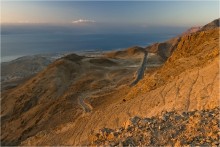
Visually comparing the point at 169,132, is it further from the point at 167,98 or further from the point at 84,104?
the point at 84,104

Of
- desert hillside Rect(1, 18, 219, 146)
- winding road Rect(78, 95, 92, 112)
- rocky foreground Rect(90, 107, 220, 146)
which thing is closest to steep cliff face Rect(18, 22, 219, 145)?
desert hillside Rect(1, 18, 219, 146)

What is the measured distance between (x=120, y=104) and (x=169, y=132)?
10.6 metres

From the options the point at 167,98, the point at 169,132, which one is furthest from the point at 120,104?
the point at 169,132

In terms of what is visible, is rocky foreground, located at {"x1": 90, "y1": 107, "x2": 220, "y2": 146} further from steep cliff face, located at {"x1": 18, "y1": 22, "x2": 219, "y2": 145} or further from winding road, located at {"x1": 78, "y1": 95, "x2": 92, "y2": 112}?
winding road, located at {"x1": 78, "y1": 95, "x2": 92, "y2": 112}

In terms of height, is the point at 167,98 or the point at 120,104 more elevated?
the point at 167,98

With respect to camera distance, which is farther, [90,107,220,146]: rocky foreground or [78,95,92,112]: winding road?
[78,95,92,112]: winding road

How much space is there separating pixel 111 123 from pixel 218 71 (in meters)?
6.64

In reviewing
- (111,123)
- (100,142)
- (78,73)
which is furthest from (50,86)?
(100,142)

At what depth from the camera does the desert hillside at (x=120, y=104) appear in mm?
11133

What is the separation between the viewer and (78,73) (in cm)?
4706

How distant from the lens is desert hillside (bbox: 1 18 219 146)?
36.5ft

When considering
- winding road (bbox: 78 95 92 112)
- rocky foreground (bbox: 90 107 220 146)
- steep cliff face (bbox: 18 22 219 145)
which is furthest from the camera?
winding road (bbox: 78 95 92 112)

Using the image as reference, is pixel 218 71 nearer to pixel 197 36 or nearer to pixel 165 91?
pixel 165 91

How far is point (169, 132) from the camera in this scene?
1059 centimetres
